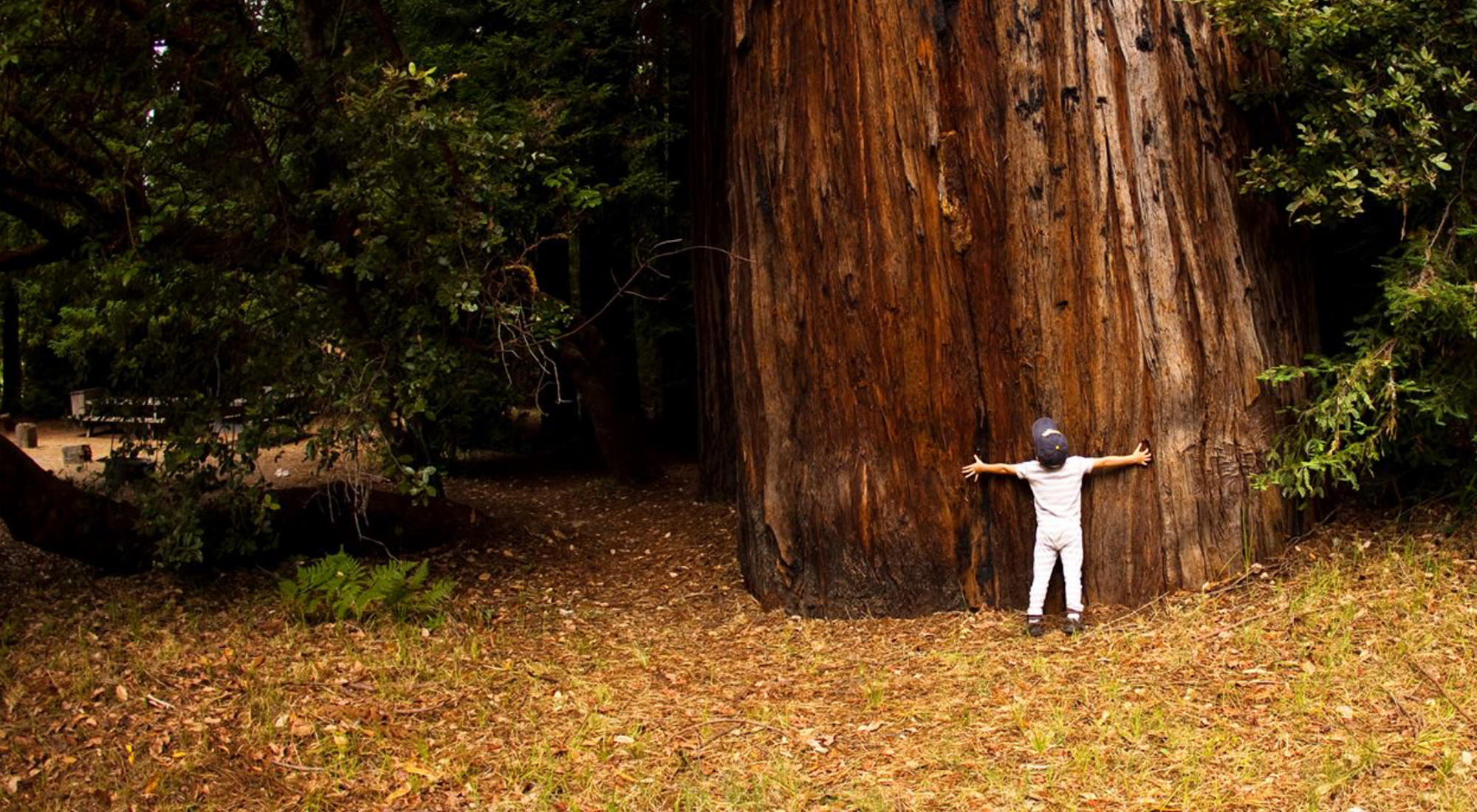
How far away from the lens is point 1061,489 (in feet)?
22.6

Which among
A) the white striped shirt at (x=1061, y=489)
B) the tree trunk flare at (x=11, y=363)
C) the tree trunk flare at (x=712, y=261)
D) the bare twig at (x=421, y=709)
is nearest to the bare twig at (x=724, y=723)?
the bare twig at (x=421, y=709)

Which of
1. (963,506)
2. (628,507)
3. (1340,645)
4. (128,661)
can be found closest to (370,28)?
(628,507)

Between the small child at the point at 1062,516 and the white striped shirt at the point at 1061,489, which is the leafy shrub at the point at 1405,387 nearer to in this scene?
the small child at the point at 1062,516

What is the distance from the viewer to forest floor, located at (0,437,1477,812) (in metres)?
5.34

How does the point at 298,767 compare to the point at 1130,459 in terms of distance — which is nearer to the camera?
the point at 298,767

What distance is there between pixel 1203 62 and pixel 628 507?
22.4 ft

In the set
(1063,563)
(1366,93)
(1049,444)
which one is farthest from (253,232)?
(1366,93)

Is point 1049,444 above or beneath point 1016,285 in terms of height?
beneath

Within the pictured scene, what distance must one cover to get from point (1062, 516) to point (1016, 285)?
4.39ft

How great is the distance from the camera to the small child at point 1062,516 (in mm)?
6867

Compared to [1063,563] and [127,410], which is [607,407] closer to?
[127,410]

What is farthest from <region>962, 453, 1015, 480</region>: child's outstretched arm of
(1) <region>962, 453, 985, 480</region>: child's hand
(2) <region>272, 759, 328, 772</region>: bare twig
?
(2) <region>272, 759, 328, 772</region>: bare twig

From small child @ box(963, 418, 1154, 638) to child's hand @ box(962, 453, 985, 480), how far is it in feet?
1.01

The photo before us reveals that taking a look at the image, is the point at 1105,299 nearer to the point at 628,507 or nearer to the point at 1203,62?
the point at 1203,62
